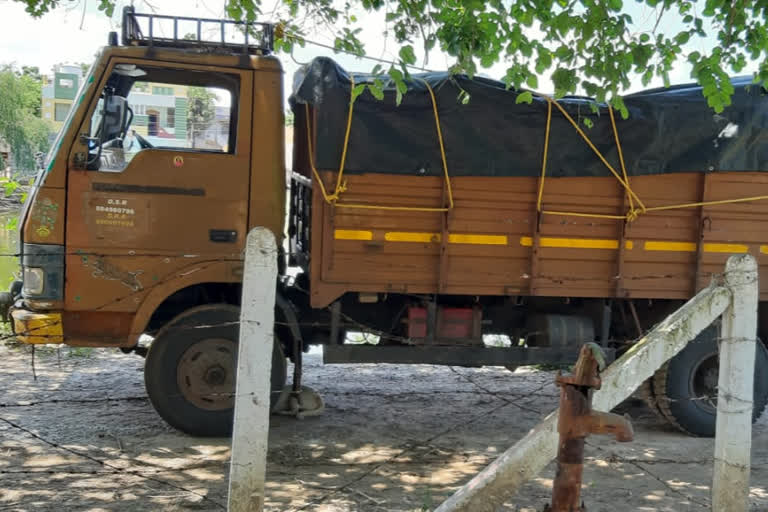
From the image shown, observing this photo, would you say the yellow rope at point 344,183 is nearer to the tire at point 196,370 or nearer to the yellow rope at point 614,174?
the yellow rope at point 614,174

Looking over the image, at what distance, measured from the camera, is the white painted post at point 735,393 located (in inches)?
137

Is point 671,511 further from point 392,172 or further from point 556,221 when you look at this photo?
point 392,172

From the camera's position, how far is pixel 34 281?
17.3 ft

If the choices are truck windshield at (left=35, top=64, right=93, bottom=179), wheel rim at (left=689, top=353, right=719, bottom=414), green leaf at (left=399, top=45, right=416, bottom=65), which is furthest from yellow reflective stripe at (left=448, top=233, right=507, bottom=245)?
truck windshield at (left=35, top=64, right=93, bottom=179)

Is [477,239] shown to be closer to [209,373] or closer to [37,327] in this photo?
[209,373]

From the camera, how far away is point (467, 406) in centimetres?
684

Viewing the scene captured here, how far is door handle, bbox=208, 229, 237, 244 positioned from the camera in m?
5.54

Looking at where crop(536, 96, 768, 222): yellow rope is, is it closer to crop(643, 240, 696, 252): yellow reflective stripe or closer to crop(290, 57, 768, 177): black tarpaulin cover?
crop(290, 57, 768, 177): black tarpaulin cover

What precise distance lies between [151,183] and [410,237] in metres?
1.85

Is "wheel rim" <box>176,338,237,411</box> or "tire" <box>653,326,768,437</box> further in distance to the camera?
"tire" <box>653,326,768,437</box>

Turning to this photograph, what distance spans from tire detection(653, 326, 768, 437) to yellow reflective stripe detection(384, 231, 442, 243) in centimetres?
213

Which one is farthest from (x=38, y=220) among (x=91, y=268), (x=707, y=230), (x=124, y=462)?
(x=707, y=230)

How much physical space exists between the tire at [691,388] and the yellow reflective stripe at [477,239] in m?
1.69

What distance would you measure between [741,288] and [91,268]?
4064 millimetres
